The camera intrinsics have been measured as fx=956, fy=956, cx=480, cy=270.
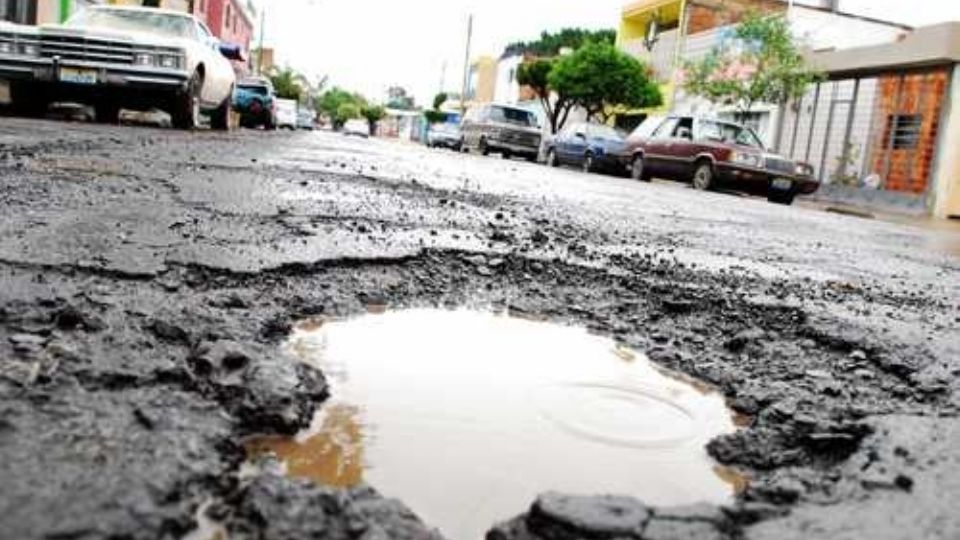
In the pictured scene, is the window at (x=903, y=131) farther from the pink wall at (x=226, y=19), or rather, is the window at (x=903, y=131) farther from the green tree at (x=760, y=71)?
the pink wall at (x=226, y=19)

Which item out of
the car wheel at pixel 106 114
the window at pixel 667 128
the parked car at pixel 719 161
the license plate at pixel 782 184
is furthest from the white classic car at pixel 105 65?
the license plate at pixel 782 184

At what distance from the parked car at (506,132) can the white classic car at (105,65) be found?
1265cm

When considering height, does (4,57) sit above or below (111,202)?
above

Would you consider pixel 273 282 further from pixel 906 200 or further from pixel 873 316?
pixel 906 200

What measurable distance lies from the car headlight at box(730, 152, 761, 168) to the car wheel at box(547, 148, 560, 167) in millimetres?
7457

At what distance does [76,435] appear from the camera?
1.52 meters

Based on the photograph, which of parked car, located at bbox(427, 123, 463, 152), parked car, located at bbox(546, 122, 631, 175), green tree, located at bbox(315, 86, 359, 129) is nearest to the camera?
parked car, located at bbox(546, 122, 631, 175)

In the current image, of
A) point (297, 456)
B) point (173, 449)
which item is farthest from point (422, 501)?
point (173, 449)

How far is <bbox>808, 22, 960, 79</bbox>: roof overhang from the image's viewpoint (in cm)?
1873

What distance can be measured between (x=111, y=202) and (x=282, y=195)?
4.15 feet

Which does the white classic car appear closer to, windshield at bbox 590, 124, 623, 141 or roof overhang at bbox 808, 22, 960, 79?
windshield at bbox 590, 124, 623, 141

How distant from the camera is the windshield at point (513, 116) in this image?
24.8 meters

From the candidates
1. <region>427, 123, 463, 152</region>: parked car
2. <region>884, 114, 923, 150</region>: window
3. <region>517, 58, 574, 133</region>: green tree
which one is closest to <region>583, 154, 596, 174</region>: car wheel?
<region>884, 114, 923, 150</region>: window

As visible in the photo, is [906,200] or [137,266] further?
[906,200]
